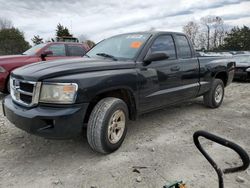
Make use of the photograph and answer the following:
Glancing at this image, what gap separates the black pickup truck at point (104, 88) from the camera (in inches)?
125

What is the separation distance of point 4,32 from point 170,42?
99.7ft

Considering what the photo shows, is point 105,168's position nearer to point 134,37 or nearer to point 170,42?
point 134,37

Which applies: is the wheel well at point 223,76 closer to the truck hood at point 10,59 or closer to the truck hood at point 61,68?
the truck hood at point 61,68

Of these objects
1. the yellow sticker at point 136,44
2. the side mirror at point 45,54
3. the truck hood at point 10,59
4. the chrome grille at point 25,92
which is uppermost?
the yellow sticker at point 136,44

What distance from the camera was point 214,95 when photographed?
20.4 ft

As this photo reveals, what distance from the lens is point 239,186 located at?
293 cm

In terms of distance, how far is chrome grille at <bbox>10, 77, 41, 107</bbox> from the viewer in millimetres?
3225

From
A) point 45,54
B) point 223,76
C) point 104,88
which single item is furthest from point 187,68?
point 45,54

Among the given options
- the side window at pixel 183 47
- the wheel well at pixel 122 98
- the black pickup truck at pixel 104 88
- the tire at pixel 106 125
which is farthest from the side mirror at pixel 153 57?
the side window at pixel 183 47

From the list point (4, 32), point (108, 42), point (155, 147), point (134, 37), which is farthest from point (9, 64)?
point (4, 32)

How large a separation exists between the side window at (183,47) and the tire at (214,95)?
1.20 metres

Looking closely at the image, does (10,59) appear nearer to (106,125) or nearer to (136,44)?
(136,44)

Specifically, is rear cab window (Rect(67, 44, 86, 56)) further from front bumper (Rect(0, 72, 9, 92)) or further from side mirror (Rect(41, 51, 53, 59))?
front bumper (Rect(0, 72, 9, 92))

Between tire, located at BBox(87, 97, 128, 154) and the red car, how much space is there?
4.54m
